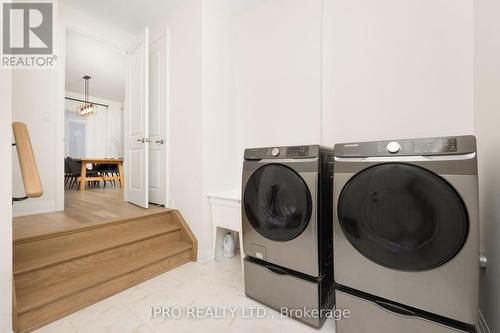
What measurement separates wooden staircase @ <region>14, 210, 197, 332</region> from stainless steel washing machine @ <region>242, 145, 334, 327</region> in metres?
0.87

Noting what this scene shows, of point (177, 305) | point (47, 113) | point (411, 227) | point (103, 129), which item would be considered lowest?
point (177, 305)

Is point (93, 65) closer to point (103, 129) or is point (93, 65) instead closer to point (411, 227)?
point (103, 129)

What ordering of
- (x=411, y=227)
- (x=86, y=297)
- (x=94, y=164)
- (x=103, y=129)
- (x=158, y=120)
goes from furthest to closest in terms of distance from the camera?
(x=103, y=129), (x=94, y=164), (x=158, y=120), (x=86, y=297), (x=411, y=227)

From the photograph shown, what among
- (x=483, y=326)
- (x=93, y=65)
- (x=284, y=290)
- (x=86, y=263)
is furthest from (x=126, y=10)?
(x=483, y=326)

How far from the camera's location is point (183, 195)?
7.59ft

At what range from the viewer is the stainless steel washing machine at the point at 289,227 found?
4.00ft

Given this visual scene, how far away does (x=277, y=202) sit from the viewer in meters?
1.34

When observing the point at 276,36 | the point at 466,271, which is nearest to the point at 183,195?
the point at 276,36

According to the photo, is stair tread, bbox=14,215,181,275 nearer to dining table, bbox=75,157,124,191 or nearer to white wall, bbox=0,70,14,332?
white wall, bbox=0,70,14,332

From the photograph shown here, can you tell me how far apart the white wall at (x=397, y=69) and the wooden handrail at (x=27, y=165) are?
1902 millimetres

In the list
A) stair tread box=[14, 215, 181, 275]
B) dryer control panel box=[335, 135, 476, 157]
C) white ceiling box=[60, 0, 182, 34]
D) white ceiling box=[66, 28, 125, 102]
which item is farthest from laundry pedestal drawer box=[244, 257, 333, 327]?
white ceiling box=[66, 28, 125, 102]

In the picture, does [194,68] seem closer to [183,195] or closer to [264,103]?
[264,103]

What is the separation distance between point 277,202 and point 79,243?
1573 millimetres

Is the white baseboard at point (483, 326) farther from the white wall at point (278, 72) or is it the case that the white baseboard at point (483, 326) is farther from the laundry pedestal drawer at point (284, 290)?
the white wall at point (278, 72)
